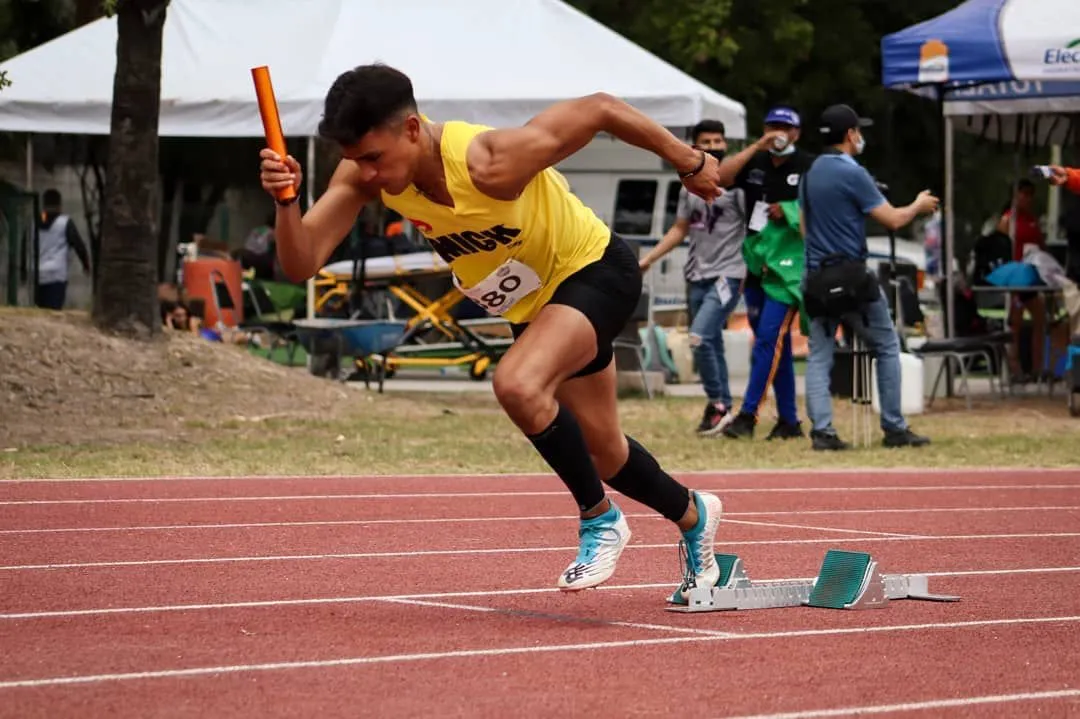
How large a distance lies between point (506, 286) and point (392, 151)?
0.66 meters

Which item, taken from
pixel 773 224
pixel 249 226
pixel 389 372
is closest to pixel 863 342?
pixel 773 224

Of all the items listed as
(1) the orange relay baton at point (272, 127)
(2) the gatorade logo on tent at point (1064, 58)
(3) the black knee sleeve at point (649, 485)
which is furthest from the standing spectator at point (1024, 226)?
(1) the orange relay baton at point (272, 127)

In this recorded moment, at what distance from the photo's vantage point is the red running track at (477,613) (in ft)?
17.1

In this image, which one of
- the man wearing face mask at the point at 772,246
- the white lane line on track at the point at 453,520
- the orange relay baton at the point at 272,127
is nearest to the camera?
the orange relay baton at the point at 272,127

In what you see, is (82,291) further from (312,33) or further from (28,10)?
(312,33)

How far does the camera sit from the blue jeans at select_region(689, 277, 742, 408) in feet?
45.8

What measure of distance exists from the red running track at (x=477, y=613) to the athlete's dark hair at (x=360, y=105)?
151cm

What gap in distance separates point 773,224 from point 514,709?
9087 mm

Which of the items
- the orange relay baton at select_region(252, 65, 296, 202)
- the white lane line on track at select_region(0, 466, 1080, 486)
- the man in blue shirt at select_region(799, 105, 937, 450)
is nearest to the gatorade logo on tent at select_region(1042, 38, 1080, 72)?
the man in blue shirt at select_region(799, 105, 937, 450)

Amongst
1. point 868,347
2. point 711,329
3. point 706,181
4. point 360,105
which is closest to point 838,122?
point 868,347

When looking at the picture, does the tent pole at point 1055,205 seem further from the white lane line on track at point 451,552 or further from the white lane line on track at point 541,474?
the white lane line on track at point 451,552

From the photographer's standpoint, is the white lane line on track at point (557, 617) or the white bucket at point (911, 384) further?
the white bucket at point (911, 384)

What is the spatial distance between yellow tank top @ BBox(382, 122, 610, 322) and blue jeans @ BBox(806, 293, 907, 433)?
672cm

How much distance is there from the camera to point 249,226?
36500 mm
